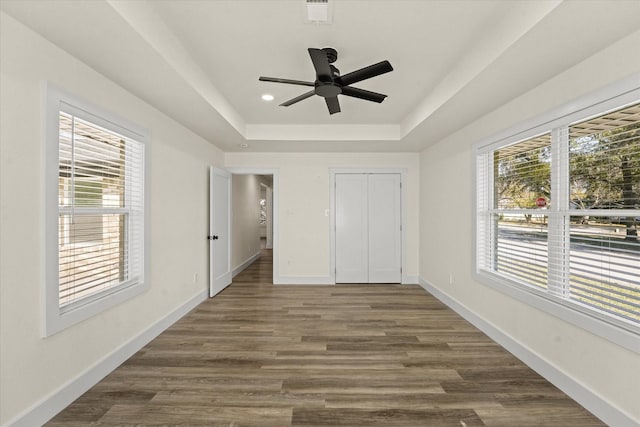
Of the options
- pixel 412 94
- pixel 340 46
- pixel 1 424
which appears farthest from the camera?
pixel 412 94

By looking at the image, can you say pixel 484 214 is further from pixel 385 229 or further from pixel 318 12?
pixel 318 12

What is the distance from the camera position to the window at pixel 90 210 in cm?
197

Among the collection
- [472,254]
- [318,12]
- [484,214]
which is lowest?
[472,254]

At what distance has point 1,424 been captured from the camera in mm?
1652

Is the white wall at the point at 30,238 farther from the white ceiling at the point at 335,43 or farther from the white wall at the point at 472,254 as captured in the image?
the white wall at the point at 472,254

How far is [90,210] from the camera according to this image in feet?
7.68

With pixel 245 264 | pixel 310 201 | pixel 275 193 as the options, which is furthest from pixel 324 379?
pixel 245 264

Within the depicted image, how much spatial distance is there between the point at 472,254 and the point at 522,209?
3.00 ft

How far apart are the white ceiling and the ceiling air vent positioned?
4cm

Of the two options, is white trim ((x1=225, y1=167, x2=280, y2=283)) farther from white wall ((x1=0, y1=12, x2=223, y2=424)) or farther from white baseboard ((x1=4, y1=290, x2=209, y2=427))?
white wall ((x1=0, y1=12, x2=223, y2=424))

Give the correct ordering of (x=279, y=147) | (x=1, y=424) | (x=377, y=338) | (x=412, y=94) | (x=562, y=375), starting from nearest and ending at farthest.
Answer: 1. (x=1, y=424)
2. (x=562, y=375)
3. (x=377, y=338)
4. (x=412, y=94)
5. (x=279, y=147)

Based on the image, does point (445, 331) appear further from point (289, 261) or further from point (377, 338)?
point (289, 261)

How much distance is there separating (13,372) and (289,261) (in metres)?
3.94

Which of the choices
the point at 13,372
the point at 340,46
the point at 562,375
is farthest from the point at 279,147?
the point at 562,375
